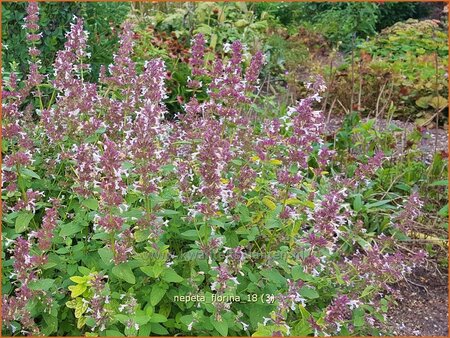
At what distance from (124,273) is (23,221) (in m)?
0.55

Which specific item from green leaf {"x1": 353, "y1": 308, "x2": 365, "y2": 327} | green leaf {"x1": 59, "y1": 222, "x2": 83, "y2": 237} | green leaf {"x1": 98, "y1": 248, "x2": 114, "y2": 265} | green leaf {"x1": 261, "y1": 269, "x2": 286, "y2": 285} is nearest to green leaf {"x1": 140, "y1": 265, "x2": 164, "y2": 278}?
green leaf {"x1": 98, "y1": 248, "x2": 114, "y2": 265}

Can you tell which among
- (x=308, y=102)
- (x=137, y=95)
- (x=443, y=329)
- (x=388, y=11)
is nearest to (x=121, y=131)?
(x=137, y=95)

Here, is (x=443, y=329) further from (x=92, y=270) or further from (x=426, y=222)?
(x=92, y=270)

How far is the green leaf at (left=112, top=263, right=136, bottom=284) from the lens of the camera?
2279 mm

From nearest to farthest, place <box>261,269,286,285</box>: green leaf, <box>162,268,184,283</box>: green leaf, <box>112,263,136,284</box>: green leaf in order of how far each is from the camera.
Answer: <box>112,263,136,284</box>: green leaf
<box>162,268,184,283</box>: green leaf
<box>261,269,286,285</box>: green leaf

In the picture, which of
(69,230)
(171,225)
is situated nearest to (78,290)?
(69,230)

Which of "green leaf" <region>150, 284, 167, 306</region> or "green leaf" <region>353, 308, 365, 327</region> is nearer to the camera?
"green leaf" <region>150, 284, 167, 306</region>

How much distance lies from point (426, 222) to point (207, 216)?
2.31m

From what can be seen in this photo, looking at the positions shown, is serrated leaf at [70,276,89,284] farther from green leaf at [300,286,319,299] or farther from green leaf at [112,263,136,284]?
green leaf at [300,286,319,299]

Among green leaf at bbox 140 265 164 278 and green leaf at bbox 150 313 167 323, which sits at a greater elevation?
green leaf at bbox 140 265 164 278

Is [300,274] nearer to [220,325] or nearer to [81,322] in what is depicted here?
[220,325]

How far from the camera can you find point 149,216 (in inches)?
94.0

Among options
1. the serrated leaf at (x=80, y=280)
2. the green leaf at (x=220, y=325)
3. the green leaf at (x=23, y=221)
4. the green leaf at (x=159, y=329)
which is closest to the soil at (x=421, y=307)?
the green leaf at (x=220, y=325)

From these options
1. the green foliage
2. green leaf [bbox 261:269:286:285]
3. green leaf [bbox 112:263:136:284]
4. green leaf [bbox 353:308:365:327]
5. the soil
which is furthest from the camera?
the green foliage
